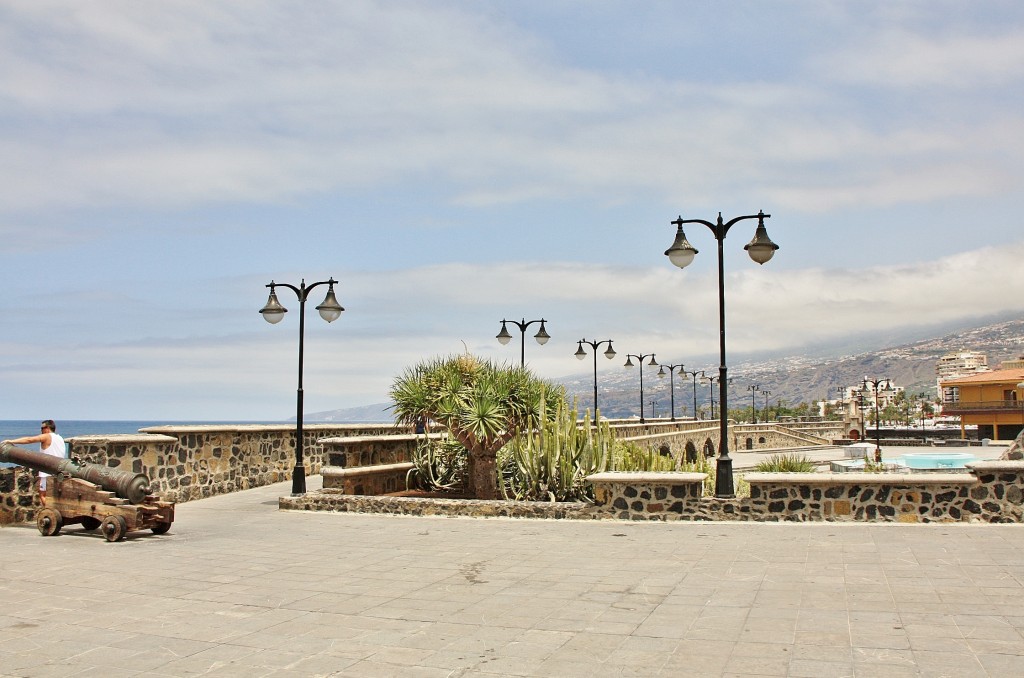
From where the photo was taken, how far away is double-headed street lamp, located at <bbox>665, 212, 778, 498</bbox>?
12.5 metres

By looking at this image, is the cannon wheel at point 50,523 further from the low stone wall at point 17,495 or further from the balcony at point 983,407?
the balcony at point 983,407

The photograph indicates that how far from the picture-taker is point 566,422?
50.3 feet

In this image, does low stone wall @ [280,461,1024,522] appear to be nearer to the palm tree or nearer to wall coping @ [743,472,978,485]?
wall coping @ [743,472,978,485]

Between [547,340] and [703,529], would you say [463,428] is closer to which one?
[703,529]

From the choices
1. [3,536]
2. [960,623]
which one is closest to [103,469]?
[3,536]

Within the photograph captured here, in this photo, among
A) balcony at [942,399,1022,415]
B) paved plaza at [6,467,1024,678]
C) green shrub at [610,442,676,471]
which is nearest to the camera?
paved plaza at [6,467,1024,678]

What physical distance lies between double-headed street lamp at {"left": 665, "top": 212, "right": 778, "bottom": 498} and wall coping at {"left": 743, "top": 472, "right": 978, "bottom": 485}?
42cm

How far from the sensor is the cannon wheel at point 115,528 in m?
11.1

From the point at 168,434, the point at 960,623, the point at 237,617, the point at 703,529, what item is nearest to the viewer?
the point at 960,623

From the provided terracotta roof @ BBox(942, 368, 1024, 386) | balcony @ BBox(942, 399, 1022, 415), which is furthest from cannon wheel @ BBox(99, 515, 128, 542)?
terracotta roof @ BBox(942, 368, 1024, 386)

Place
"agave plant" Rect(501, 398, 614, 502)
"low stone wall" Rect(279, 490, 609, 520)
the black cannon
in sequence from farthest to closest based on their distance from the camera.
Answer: "agave plant" Rect(501, 398, 614, 502)
"low stone wall" Rect(279, 490, 609, 520)
the black cannon

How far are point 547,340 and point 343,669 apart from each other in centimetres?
2372

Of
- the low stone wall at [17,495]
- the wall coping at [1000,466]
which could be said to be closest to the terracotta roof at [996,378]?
the wall coping at [1000,466]

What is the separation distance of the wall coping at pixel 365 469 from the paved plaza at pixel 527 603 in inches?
144
